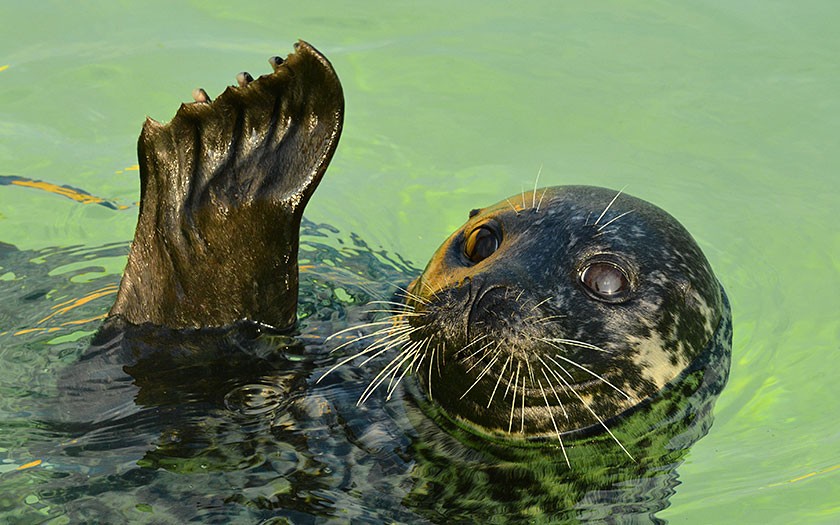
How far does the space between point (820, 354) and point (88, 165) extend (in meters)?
4.04

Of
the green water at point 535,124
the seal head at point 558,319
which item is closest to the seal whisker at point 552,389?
the seal head at point 558,319

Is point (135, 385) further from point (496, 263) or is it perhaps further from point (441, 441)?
point (496, 263)

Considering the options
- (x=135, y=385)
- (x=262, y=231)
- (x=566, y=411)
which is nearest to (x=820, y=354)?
(x=566, y=411)

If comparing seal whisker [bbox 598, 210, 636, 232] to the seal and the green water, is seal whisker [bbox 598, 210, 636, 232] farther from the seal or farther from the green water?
the green water

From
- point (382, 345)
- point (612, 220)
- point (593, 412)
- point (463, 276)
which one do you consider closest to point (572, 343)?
point (593, 412)

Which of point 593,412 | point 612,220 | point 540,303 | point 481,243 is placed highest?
point 612,220

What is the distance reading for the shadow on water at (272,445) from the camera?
13.0ft

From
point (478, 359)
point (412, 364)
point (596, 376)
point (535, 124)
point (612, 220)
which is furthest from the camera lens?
point (535, 124)

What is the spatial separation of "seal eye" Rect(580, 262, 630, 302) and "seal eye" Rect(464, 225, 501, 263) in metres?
0.40

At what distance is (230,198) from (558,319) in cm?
134

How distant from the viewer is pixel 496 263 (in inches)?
164

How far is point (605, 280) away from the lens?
4.20 meters

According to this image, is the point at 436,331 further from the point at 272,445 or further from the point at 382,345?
the point at 272,445

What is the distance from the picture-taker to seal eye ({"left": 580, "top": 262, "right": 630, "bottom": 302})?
13.7 feet
